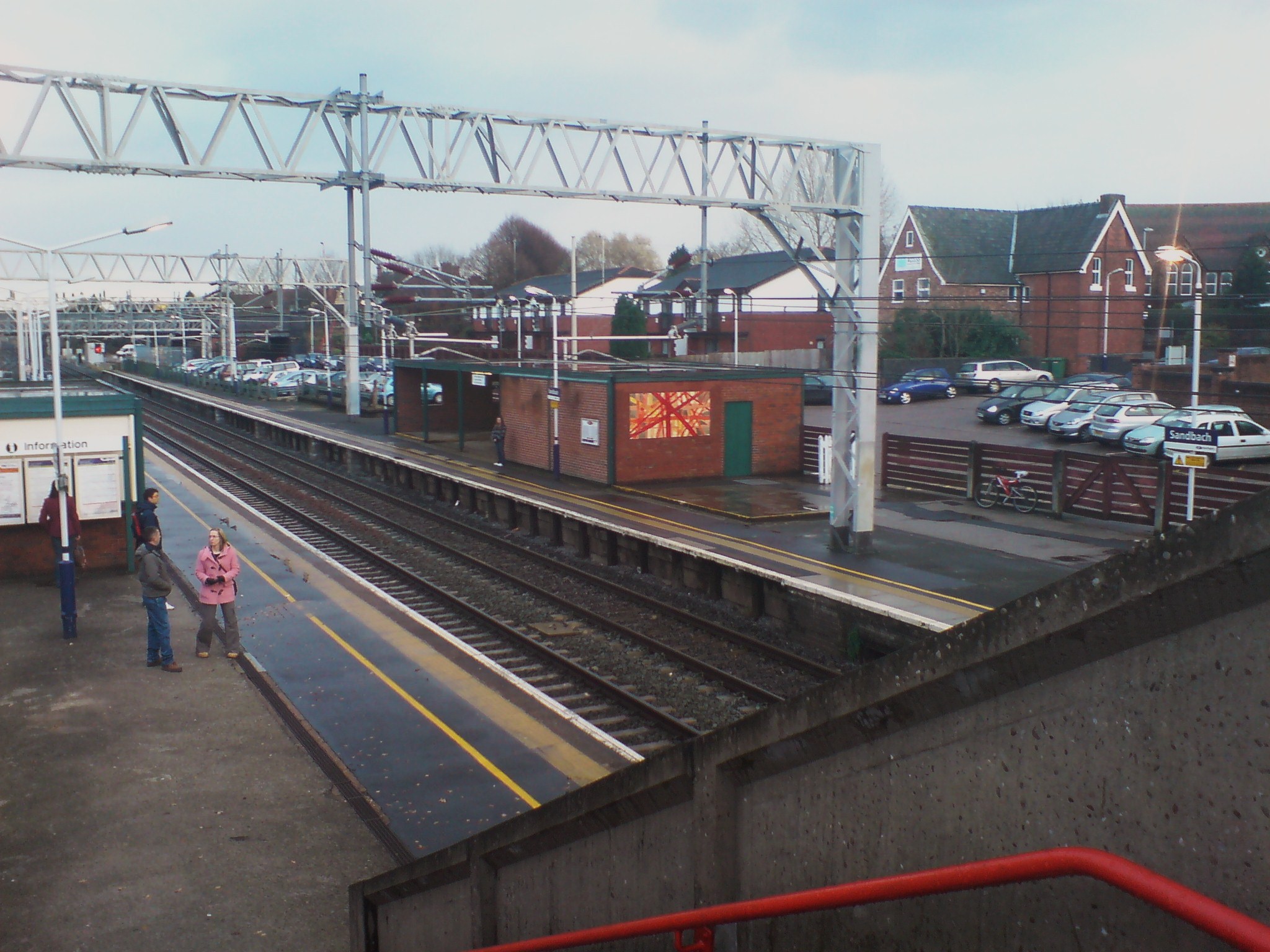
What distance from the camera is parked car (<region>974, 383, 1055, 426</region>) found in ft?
118

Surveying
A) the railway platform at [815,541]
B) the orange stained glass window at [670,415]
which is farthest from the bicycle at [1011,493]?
the orange stained glass window at [670,415]

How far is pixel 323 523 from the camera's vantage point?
2159 centimetres

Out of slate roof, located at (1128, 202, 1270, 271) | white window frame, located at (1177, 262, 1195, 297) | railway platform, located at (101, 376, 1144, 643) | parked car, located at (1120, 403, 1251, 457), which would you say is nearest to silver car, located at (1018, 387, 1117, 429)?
parked car, located at (1120, 403, 1251, 457)

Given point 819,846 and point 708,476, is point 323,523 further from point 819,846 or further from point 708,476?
point 819,846

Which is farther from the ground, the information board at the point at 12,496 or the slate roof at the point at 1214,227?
the slate roof at the point at 1214,227

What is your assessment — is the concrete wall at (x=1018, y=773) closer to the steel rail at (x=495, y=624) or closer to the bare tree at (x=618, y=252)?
the steel rail at (x=495, y=624)

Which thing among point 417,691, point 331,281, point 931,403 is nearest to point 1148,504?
point 417,691

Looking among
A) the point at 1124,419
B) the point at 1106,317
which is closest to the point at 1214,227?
the point at 1106,317

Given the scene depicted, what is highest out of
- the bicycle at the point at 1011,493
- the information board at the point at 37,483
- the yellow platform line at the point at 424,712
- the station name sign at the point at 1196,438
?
the information board at the point at 37,483

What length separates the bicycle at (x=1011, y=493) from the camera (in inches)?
819

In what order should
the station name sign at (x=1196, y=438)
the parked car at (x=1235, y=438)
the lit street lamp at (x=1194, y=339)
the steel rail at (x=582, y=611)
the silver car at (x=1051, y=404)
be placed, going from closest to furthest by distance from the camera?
1. the steel rail at (x=582, y=611)
2. the lit street lamp at (x=1194, y=339)
3. the station name sign at (x=1196, y=438)
4. the parked car at (x=1235, y=438)
5. the silver car at (x=1051, y=404)

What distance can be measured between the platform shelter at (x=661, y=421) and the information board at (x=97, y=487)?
35.8ft

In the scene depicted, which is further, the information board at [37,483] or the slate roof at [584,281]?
the slate roof at [584,281]

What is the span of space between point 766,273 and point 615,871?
179 feet
